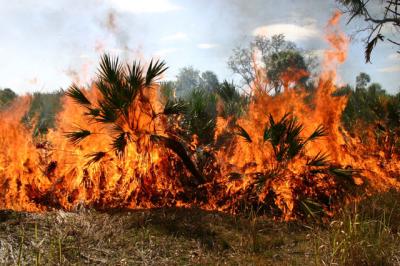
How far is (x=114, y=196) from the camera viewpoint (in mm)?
6516

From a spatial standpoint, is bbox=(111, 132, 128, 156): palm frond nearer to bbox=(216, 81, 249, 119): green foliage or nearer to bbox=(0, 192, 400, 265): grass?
bbox=(0, 192, 400, 265): grass

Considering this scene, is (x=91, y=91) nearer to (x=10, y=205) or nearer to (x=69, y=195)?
(x=69, y=195)

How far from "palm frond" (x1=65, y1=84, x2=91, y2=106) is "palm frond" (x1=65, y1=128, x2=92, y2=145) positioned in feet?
1.41

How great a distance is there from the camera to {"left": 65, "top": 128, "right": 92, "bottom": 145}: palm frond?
21.4ft

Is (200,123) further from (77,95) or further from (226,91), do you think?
Result: (226,91)

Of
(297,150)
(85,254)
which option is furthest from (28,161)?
(297,150)

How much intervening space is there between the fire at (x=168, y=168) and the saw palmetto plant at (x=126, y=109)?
0.07ft

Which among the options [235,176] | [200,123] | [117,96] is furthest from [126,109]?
[200,123]

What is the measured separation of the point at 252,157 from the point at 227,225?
1758mm

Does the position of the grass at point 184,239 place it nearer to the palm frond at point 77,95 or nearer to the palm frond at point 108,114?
the palm frond at point 108,114

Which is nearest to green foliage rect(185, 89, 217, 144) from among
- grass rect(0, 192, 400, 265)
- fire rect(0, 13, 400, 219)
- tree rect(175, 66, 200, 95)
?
fire rect(0, 13, 400, 219)

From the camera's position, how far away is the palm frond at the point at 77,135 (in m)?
6.54

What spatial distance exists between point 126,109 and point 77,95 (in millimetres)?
884

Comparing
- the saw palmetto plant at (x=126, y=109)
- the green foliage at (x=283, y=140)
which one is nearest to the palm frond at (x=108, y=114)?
the saw palmetto plant at (x=126, y=109)
